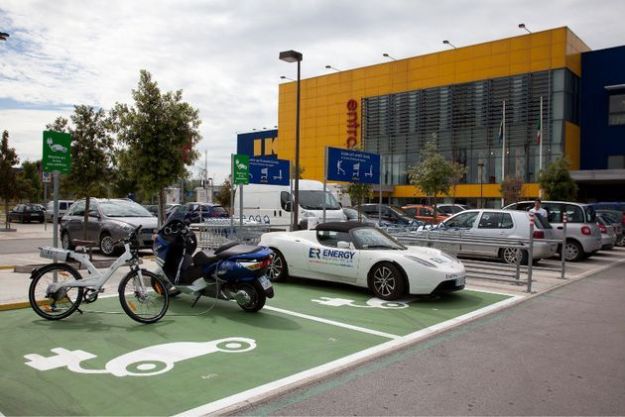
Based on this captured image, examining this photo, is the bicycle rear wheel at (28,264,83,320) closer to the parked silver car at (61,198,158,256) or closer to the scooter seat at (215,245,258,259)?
the scooter seat at (215,245,258,259)

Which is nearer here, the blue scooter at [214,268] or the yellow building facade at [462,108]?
the blue scooter at [214,268]

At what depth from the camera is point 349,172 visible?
15.3 metres

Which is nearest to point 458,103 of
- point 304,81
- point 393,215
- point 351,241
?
point 304,81

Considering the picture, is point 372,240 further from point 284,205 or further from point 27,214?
point 27,214

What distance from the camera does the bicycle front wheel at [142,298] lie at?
22.0 ft

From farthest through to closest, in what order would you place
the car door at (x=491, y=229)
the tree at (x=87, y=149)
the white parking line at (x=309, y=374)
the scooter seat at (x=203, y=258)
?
1. the car door at (x=491, y=229)
2. the tree at (x=87, y=149)
3. the scooter seat at (x=203, y=258)
4. the white parking line at (x=309, y=374)

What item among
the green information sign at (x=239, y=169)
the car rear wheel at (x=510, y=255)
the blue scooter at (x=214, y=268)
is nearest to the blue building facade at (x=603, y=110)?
the car rear wheel at (x=510, y=255)

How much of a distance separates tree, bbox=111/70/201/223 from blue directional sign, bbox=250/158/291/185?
3.17 m

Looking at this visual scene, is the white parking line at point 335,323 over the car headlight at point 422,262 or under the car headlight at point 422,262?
under

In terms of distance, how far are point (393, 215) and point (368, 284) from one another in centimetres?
1575

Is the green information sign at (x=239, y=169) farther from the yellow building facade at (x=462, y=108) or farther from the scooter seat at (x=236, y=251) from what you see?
the yellow building facade at (x=462, y=108)

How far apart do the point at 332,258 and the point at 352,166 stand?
246 inches

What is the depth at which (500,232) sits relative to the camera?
560 inches

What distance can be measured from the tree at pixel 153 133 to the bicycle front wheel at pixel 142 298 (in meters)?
7.06
